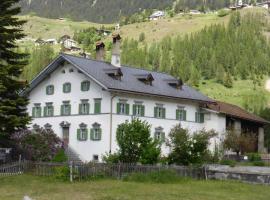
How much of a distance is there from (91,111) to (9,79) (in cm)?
1919

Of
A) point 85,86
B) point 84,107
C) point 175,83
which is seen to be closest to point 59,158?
point 84,107

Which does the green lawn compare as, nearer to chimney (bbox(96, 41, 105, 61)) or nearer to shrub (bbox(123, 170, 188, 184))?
shrub (bbox(123, 170, 188, 184))

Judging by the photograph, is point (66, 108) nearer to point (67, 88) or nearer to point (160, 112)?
point (67, 88)

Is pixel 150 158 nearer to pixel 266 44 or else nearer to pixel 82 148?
pixel 82 148

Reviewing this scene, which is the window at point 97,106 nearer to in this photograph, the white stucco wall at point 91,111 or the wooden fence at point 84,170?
the white stucco wall at point 91,111

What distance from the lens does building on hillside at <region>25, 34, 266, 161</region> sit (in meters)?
53.3

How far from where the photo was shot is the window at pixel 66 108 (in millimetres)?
56181

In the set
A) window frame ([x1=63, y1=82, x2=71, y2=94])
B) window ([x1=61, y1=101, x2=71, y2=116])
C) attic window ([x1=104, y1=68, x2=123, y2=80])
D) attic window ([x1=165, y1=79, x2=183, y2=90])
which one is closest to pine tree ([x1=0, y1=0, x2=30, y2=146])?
attic window ([x1=104, y1=68, x2=123, y2=80])

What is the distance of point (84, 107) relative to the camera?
54.9 m

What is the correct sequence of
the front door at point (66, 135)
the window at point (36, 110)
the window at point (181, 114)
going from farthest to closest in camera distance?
the window at point (181, 114) → the window at point (36, 110) → the front door at point (66, 135)

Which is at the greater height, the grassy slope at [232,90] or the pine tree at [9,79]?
the grassy slope at [232,90]

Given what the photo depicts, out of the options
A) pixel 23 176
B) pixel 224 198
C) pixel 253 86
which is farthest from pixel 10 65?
pixel 253 86

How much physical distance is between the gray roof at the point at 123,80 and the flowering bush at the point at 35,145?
24.5 feet

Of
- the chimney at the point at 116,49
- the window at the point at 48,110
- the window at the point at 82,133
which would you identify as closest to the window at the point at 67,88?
the window at the point at 48,110
